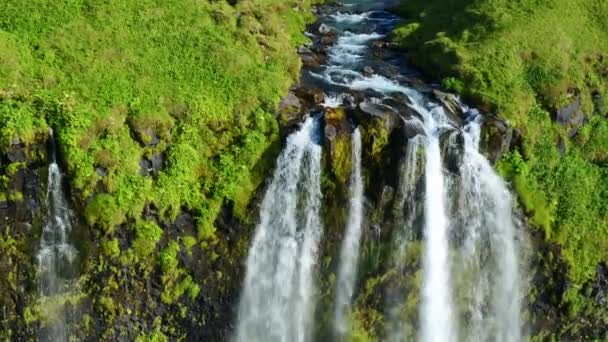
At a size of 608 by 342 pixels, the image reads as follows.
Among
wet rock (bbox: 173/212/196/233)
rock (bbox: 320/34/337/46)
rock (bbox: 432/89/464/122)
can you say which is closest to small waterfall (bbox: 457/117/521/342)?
rock (bbox: 432/89/464/122)

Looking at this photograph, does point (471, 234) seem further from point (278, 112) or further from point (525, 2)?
point (525, 2)

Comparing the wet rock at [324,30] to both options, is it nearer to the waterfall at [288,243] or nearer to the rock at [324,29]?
the rock at [324,29]

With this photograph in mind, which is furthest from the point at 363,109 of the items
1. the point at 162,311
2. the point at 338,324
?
the point at 162,311

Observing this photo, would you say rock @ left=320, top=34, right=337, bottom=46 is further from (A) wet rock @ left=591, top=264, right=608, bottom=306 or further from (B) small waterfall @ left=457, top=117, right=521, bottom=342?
(A) wet rock @ left=591, top=264, right=608, bottom=306

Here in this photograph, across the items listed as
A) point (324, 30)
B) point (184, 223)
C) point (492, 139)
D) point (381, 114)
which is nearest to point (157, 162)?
point (184, 223)

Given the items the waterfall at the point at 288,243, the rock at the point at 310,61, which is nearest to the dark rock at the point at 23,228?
the waterfall at the point at 288,243

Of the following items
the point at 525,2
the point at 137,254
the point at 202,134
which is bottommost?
the point at 137,254

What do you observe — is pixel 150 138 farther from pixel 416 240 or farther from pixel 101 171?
pixel 416 240

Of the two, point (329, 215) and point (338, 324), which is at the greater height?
point (329, 215)
